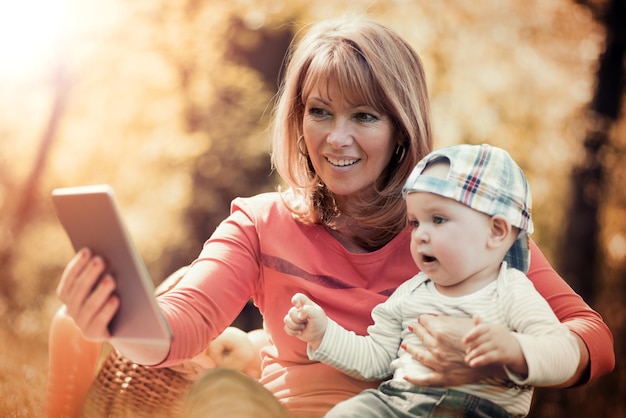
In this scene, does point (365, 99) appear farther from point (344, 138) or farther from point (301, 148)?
point (301, 148)

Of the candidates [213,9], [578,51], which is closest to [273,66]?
[213,9]

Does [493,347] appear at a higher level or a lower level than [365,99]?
lower

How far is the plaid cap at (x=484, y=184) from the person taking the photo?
1.63m

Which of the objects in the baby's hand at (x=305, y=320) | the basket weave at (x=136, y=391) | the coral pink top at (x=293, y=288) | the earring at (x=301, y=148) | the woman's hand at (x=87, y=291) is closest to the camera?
the woman's hand at (x=87, y=291)

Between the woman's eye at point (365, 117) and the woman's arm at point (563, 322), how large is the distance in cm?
53

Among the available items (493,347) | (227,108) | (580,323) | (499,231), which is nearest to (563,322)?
(580,323)

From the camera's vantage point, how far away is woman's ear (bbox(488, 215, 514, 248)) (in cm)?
165

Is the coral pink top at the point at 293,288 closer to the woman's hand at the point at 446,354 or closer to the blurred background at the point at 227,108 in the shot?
the woman's hand at the point at 446,354

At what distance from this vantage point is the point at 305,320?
1.76m

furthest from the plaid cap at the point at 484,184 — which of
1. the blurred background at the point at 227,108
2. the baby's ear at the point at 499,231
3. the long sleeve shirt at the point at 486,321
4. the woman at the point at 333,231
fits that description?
the blurred background at the point at 227,108

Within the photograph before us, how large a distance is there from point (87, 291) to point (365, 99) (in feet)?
2.80

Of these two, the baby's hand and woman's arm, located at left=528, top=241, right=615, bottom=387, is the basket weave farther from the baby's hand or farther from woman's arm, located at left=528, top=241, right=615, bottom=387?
woman's arm, located at left=528, top=241, right=615, bottom=387

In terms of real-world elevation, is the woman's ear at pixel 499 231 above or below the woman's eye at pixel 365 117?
below

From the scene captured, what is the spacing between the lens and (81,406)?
253 centimetres
